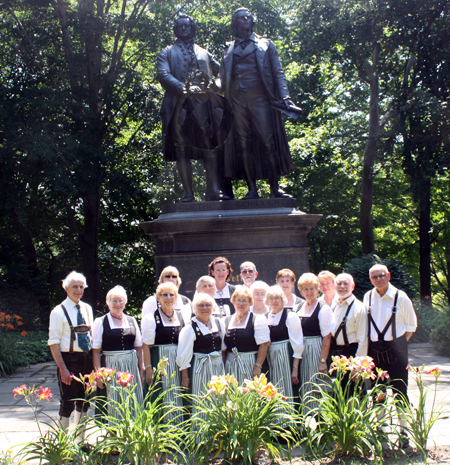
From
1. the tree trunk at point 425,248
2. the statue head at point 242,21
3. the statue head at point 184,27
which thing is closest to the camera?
the statue head at point 242,21

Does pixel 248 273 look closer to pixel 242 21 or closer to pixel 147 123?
pixel 242 21

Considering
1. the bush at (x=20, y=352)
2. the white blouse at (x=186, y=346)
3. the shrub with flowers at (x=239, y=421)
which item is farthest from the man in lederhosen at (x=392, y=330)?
the bush at (x=20, y=352)

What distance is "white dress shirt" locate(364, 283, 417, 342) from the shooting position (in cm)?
452

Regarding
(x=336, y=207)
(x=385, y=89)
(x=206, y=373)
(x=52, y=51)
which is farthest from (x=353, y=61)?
(x=206, y=373)

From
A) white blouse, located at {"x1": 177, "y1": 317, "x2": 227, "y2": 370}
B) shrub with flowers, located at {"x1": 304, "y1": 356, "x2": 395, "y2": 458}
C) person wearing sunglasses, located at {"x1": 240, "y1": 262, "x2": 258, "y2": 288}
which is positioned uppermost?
person wearing sunglasses, located at {"x1": 240, "y1": 262, "x2": 258, "y2": 288}

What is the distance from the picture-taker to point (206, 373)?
14.3 ft

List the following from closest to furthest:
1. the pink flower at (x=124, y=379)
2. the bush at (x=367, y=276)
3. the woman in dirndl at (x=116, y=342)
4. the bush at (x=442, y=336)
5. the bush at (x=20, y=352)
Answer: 1. the pink flower at (x=124, y=379)
2. the woman in dirndl at (x=116, y=342)
3. the bush at (x=20, y=352)
4. the bush at (x=442, y=336)
5. the bush at (x=367, y=276)

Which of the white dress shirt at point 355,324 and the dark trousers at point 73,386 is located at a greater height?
the white dress shirt at point 355,324

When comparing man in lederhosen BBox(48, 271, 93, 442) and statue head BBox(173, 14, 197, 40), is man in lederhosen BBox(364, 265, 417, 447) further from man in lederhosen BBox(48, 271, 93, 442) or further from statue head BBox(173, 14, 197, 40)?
statue head BBox(173, 14, 197, 40)

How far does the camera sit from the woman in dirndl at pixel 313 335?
4691 mm

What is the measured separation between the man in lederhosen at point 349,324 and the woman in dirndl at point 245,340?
655mm

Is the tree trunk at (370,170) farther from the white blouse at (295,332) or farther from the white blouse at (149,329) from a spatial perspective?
the white blouse at (149,329)

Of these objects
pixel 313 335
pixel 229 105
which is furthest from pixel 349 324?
pixel 229 105

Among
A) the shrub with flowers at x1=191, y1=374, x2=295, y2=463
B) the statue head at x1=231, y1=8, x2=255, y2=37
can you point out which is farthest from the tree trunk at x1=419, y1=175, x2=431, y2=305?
the shrub with flowers at x1=191, y1=374, x2=295, y2=463
